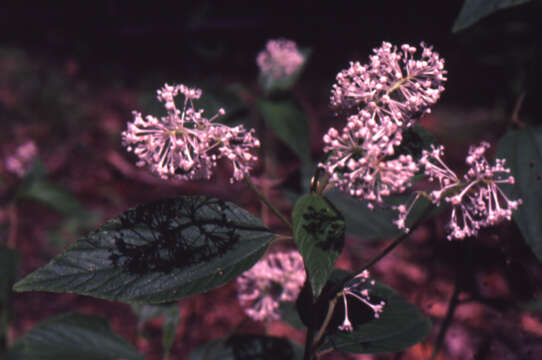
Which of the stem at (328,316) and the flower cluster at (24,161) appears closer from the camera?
the stem at (328,316)

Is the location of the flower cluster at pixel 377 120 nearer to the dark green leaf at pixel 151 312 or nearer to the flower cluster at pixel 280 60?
the dark green leaf at pixel 151 312

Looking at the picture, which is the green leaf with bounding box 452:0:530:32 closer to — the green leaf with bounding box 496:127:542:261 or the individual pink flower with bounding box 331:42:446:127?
the individual pink flower with bounding box 331:42:446:127

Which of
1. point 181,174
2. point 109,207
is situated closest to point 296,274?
point 181,174

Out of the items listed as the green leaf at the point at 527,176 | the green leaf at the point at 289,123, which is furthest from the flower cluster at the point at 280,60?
the green leaf at the point at 527,176

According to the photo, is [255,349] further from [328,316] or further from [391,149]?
[391,149]

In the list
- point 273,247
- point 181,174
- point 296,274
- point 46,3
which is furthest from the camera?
point 46,3

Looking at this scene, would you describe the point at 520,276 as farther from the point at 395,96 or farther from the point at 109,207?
the point at 109,207
